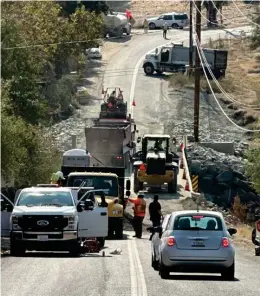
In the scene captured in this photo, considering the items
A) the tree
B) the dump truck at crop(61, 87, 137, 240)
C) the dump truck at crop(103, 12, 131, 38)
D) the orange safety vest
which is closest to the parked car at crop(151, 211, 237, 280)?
the orange safety vest

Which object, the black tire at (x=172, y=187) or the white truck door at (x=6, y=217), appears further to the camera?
the black tire at (x=172, y=187)

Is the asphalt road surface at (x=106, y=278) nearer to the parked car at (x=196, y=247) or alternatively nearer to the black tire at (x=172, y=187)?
the parked car at (x=196, y=247)

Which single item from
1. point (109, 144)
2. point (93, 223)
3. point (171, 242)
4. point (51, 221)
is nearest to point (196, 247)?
point (171, 242)

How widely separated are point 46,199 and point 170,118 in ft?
147

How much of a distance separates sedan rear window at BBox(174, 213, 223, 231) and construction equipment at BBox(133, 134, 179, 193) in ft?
88.2

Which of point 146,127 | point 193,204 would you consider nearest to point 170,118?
point 146,127

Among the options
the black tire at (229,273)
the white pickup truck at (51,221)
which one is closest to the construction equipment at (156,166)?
the white pickup truck at (51,221)

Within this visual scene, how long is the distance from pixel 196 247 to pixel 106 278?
1960 mm

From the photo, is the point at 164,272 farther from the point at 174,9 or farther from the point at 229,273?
the point at 174,9

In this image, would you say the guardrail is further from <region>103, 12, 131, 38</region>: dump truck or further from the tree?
the tree

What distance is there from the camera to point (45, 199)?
96.4 ft

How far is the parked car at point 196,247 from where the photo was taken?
22.5 meters

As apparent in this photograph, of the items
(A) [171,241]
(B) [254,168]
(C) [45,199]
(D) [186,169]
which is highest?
(A) [171,241]

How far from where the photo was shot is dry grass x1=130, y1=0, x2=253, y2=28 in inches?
4547
